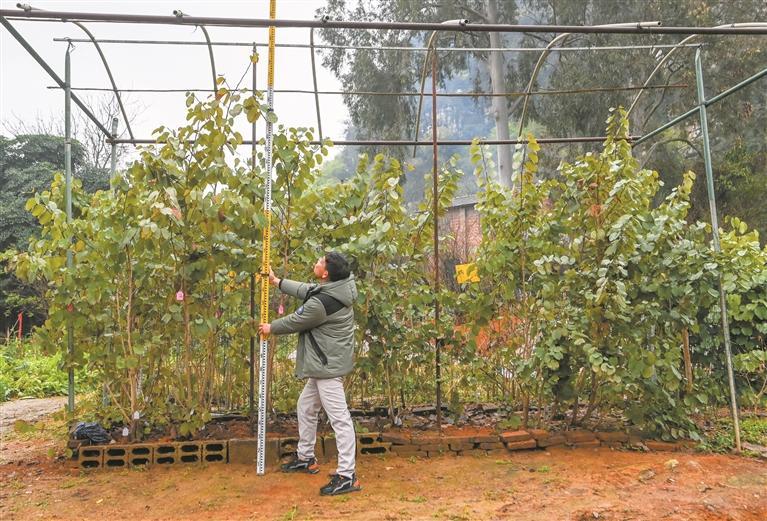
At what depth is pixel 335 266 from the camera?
434cm

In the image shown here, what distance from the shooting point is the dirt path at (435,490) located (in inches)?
150

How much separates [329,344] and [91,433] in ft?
7.47

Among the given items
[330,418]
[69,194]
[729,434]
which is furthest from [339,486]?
[729,434]

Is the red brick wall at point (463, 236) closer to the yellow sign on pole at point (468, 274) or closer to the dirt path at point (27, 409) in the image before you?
the yellow sign on pole at point (468, 274)

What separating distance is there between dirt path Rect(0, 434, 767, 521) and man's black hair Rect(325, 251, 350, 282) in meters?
1.55

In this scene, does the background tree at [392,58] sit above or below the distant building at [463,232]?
above

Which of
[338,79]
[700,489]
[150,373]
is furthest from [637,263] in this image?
[338,79]

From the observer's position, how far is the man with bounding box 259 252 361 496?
422cm

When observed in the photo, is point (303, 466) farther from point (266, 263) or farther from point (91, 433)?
point (91, 433)

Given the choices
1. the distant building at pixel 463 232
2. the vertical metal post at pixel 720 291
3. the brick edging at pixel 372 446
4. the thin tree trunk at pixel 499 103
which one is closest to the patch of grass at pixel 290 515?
the brick edging at pixel 372 446

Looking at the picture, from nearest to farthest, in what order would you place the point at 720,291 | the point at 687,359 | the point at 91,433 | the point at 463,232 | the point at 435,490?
the point at 435,490, the point at 91,433, the point at 720,291, the point at 687,359, the point at 463,232

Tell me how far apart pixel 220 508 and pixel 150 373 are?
4.95 ft

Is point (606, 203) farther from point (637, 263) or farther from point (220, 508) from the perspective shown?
point (220, 508)

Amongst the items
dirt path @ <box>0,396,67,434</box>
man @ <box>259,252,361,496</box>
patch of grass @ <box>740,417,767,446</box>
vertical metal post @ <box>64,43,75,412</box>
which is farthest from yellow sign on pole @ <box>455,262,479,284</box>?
dirt path @ <box>0,396,67,434</box>
